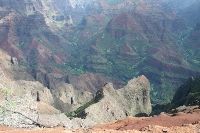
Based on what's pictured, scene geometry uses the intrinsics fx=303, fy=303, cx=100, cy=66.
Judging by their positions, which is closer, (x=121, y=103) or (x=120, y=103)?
(x=120, y=103)

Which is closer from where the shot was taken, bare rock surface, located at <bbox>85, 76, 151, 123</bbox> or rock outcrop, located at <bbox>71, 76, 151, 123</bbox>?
rock outcrop, located at <bbox>71, 76, 151, 123</bbox>

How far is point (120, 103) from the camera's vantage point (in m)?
86.4

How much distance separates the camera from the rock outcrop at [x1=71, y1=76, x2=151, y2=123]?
212 ft

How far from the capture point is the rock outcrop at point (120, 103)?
2544 inches

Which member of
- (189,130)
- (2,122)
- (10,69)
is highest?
(10,69)

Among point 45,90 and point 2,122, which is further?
point 45,90

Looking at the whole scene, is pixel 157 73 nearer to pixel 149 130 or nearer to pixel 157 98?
pixel 157 98

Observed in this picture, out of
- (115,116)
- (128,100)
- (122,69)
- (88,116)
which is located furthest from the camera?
(122,69)

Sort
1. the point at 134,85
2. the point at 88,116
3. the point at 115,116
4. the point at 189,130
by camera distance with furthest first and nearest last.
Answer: the point at 134,85
the point at 115,116
the point at 88,116
the point at 189,130

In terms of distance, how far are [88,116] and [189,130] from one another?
34.0 meters

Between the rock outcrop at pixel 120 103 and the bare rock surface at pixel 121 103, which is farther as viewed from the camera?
the bare rock surface at pixel 121 103

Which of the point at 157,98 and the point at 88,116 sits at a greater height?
the point at 157,98

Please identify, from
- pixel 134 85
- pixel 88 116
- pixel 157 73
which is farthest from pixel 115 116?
pixel 157 73

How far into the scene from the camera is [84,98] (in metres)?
118
